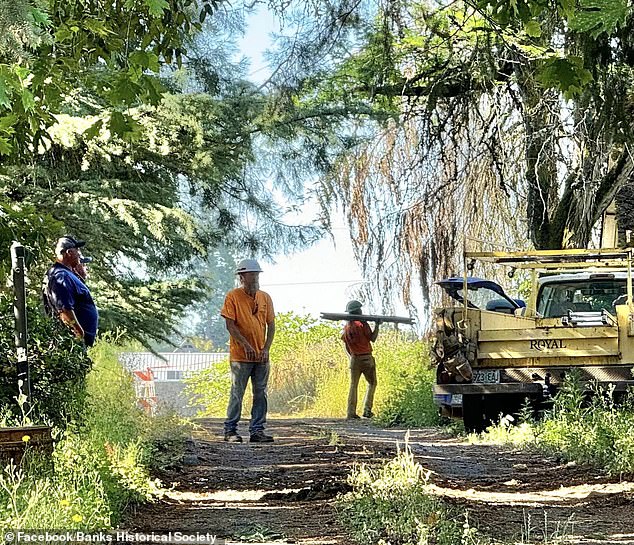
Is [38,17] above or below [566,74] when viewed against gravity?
below

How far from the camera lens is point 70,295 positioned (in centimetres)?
976

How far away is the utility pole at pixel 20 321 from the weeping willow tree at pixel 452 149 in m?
3.87

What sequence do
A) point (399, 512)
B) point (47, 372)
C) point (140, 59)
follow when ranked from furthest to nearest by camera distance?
point (47, 372), point (399, 512), point (140, 59)

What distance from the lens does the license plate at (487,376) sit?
13273mm

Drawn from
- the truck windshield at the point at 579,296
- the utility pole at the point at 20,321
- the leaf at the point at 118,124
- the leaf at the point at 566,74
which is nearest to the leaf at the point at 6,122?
the leaf at the point at 118,124

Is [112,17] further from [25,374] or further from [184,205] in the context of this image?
[184,205]

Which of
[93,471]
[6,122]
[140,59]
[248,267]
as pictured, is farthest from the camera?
[248,267]

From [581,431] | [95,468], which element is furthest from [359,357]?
[95,468]

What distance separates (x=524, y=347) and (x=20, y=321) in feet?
23.3

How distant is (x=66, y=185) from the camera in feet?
45.1

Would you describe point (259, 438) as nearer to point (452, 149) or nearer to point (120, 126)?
point (452, 149)

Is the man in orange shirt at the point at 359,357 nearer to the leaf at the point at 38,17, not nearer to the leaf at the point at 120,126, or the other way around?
the leaf at the point at 120,126

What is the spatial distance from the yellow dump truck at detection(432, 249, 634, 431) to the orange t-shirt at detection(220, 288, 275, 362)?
198 cm

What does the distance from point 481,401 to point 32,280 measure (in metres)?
5.41
